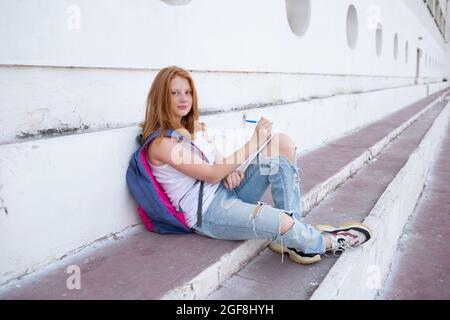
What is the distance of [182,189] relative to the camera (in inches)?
85.0

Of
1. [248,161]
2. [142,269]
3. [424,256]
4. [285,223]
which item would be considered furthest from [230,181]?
[424,256]

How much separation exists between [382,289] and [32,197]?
1.98m

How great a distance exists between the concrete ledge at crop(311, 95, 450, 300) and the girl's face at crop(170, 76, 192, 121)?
109 centimetres

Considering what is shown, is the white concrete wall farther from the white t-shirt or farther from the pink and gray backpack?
the white t-shirt

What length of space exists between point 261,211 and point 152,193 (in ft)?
1.84

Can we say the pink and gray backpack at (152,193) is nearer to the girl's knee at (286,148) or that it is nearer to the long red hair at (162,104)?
the long red hair at (162,104)

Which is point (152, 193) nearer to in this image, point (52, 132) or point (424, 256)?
point (52, 132)

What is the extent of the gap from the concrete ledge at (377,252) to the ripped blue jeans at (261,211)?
205mm

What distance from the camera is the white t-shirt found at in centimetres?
214

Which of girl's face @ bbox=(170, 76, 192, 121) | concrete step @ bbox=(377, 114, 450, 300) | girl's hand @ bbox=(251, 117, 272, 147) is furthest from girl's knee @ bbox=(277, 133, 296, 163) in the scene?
concrete step @ bbox=(377, 114, 450, 300)

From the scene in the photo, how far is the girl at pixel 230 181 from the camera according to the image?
2.05 m

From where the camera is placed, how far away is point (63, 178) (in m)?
1.90

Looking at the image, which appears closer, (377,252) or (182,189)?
(182,189)

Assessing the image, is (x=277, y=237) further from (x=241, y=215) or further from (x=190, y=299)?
(x=190, y=299)
